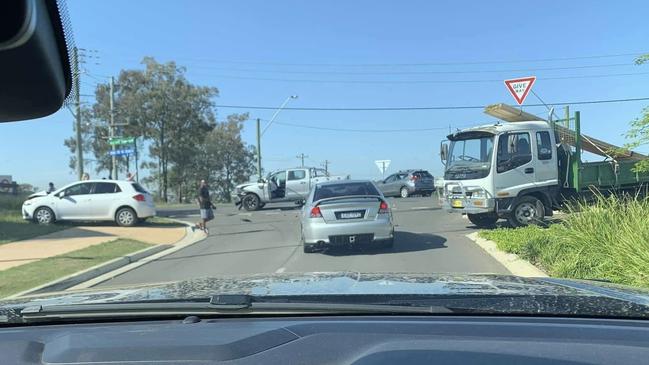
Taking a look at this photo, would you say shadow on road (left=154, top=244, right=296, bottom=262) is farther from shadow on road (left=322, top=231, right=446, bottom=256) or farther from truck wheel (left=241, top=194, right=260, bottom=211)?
truck wheel (left=241, top=194, right=260, bottom=211)

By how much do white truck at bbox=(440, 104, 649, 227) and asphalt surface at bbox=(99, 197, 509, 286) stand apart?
1246mm

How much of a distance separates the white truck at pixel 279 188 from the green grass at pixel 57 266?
13.5m

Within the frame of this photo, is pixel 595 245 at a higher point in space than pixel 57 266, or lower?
higher

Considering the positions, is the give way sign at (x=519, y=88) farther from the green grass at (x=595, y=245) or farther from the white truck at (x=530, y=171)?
the green grass at (x=595, y=245)

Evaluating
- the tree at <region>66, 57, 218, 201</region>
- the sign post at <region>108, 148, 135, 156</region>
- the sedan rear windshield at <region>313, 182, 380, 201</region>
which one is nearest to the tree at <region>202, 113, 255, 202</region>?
the tree at <region>66, 57, 218, 201</region>

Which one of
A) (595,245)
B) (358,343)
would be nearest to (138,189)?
(595,245)

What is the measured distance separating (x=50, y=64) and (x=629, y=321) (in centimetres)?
249

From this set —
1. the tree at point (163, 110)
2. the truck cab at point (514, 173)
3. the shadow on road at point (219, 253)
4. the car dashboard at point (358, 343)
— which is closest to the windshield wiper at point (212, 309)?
the car dashboard at point (358, 343)

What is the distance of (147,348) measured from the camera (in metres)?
2.22

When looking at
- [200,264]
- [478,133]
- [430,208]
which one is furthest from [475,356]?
[430,208]

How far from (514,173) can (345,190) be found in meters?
4.96

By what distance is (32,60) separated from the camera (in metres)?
2.29

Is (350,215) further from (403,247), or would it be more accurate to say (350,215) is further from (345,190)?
(403,247)

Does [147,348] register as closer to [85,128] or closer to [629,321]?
[629,321]
